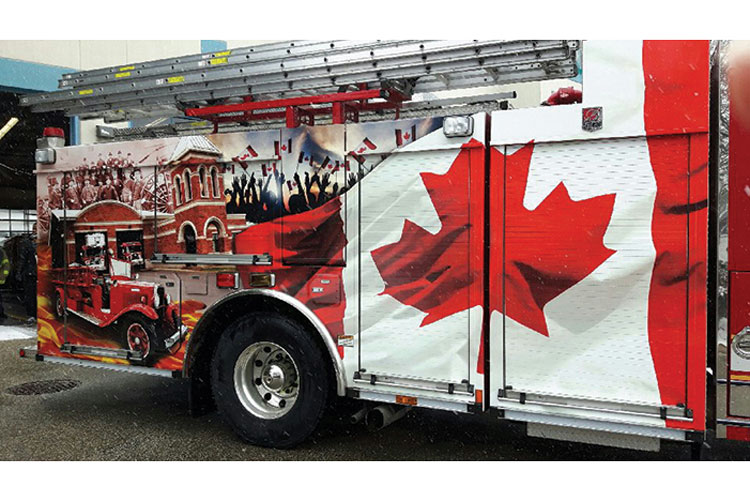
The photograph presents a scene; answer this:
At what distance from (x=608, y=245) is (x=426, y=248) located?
1.22m

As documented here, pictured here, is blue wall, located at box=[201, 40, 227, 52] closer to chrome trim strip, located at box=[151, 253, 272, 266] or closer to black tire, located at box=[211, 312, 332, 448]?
chrome trim strip, located at box=[151, 253, 272, 266]

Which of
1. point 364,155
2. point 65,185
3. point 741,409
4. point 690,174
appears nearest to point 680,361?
point 741,409

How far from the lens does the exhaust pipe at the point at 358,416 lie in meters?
5.13

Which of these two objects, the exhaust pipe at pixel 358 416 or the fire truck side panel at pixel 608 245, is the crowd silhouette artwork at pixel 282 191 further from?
the exhaust pipe at pixel 358 416

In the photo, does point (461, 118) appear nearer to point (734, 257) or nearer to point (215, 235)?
point (734, 257)

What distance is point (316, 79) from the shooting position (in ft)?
17.5

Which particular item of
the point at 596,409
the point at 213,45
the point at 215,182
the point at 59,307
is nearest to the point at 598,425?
the point at 596,409

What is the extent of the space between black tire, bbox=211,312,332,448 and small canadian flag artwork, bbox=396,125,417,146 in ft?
5.33

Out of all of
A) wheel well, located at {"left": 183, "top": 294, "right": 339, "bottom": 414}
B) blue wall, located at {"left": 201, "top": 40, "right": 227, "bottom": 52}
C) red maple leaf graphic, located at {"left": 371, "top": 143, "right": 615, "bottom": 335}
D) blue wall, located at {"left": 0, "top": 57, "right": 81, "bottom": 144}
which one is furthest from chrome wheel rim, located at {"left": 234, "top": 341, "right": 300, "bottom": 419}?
blue wall, located at {"left": 201, "top": 40, "right": 227, "bottom": 52}

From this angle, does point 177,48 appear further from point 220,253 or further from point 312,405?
point 312,405

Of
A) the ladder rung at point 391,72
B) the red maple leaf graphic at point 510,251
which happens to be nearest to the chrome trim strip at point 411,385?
the red maple leaf graphic at point 510,251

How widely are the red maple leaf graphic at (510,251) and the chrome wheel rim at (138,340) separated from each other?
92.0 inches

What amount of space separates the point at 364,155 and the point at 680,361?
2520 millimetres

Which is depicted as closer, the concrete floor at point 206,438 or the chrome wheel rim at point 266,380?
the concrete floor at point 206,438
